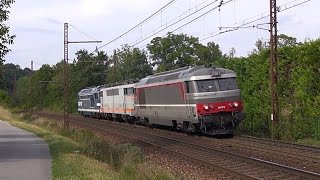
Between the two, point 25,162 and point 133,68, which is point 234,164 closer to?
point 25,162

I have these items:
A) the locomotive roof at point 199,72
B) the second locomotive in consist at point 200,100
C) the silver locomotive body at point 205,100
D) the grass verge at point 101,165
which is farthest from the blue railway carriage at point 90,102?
the grass verge at point 101,165

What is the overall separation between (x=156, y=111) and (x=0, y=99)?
60.3m

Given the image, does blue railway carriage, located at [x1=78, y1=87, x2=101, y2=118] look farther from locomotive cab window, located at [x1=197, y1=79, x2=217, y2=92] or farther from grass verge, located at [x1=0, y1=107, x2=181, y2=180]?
grass verge, located at [x1=0, y1=107, x2=181, y2=180]

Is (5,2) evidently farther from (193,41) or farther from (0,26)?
(193,41)

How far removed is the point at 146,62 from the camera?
8238 centimetres

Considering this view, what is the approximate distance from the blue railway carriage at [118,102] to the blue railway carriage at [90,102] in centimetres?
284

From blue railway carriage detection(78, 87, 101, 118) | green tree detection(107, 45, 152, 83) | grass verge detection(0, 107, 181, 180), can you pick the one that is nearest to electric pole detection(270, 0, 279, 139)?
grass verge detection(0, 107, 181, 180)

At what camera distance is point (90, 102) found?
5872cm

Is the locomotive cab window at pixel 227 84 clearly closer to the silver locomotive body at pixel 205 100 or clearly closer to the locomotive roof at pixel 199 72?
the silver locomotive body at pixel 205 100

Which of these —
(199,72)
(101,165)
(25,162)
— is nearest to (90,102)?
(199,72)

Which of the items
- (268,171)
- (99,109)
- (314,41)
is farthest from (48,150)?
(99,109)

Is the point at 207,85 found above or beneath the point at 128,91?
beneath

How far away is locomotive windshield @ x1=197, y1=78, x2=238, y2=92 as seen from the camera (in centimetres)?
2283

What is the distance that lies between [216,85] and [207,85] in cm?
48
